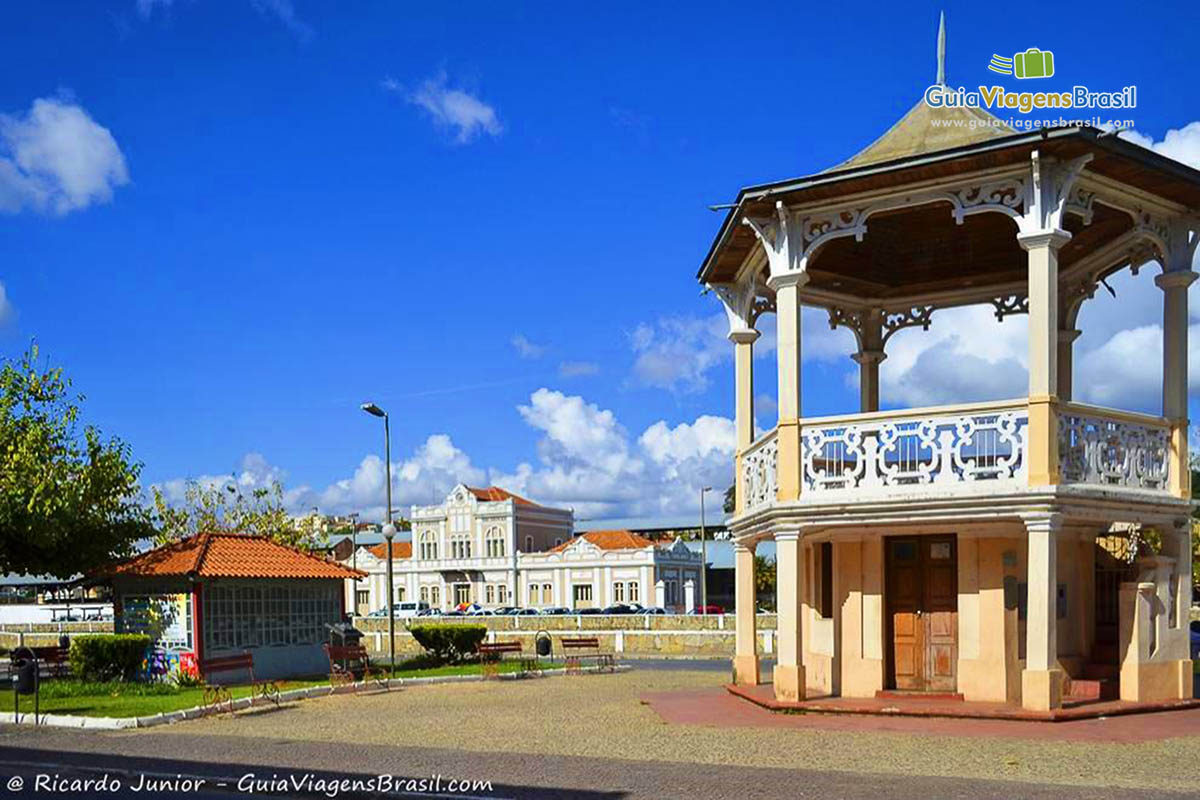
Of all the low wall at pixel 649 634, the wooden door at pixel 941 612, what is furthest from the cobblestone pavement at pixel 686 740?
the low wall at pixel 649 634

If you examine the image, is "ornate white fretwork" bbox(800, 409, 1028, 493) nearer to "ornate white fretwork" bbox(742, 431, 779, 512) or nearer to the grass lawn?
"ornate white fretwork" bbox(742, 431, 779, 512)

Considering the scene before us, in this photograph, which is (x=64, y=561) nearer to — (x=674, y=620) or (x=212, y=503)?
(x=674, y=620)

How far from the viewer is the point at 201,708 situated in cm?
1953

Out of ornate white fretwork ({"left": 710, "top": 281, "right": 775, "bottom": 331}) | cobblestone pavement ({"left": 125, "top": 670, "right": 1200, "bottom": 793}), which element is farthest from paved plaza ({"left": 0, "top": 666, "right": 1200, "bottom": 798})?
ornate white fretwork ({"left": 710, "top": 281, "right": 775, "bottom": 331})

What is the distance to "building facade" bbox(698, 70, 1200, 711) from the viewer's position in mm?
16047

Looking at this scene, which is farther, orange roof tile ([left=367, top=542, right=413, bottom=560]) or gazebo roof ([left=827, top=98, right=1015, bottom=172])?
orange roof tile ([left=367, top=542, right=413, bottom=560])

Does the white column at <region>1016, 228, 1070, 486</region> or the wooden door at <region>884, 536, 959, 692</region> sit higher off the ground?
the white column at <region>1016, 228, 1070, 486</region>

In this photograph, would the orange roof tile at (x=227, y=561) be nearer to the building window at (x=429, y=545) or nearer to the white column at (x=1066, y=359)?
the white column at (x=1066, y=359)

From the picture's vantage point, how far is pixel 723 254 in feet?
65.6

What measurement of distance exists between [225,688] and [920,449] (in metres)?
13.8

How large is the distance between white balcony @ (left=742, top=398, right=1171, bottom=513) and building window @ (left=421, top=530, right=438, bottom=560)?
8312 centimetres

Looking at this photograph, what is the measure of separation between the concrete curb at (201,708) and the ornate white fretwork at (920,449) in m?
10.2

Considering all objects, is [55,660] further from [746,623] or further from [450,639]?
[746,623]

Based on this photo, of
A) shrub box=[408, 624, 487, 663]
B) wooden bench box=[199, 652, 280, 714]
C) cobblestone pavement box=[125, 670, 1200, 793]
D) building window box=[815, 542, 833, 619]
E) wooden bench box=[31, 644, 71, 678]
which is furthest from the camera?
shrub box=[408, 624, 487, 663]
